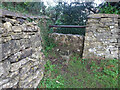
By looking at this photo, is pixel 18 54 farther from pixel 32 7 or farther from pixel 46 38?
pixel 32 7

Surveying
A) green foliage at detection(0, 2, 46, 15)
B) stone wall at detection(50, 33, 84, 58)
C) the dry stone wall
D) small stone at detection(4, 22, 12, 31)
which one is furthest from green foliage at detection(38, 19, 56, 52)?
small stone at detection(4, 22, 12, 31)

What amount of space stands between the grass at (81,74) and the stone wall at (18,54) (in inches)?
20.0

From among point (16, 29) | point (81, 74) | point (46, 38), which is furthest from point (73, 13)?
point (16, 29)

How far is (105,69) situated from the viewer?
3.00m

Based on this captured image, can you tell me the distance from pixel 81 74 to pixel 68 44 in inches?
55.9

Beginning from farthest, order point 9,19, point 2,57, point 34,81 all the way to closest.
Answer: point 34,81 → point 9,19 → point 2,57

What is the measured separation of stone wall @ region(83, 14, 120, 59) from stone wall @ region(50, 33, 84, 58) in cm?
34

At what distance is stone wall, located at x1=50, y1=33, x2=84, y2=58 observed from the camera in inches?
151

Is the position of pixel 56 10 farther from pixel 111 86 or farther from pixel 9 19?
pixel 111 86

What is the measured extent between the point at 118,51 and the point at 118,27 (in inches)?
33.8

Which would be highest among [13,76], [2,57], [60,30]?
[60,30]

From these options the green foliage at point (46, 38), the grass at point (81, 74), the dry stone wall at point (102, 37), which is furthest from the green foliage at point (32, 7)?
the dry stone wall at point (102, 37)

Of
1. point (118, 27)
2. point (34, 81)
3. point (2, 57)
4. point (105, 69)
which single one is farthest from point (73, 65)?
point (2, 57)

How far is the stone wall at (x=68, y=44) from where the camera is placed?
3.82 m
